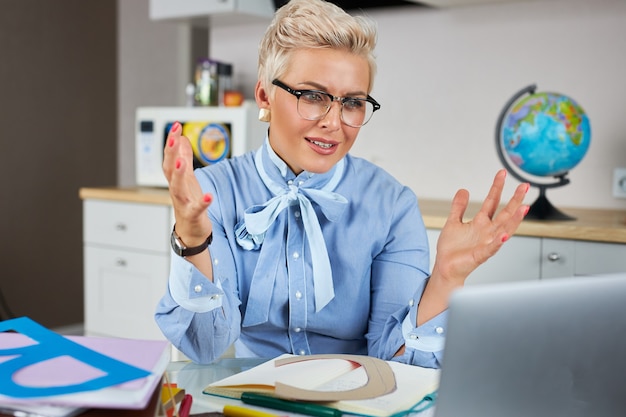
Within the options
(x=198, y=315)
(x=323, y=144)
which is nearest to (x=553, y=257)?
(x=323, y=144)

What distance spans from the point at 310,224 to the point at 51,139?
3.03m

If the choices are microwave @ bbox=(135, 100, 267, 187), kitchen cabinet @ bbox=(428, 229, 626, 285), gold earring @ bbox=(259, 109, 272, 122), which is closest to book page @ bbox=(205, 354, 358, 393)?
gold earring @ bbox=(259, 109, 272, 122)

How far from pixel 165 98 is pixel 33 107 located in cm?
70

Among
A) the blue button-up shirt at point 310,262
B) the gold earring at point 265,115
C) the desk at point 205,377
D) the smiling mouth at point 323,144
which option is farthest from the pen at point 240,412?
the gold earring at point 265,115

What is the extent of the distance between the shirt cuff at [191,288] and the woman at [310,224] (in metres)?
0.05

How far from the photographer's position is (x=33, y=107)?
3928 millimetres

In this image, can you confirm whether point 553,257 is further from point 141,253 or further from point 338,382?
point 141,253

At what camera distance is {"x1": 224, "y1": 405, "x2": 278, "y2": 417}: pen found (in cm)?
79

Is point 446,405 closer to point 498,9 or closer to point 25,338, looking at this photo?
point 25,338

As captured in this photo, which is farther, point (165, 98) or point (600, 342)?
point (165, 98)

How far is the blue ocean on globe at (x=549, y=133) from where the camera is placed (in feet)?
6.90

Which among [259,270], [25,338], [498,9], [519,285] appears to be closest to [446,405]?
[519,285]

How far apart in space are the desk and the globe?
131cm

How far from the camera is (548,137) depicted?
2.10 meters
